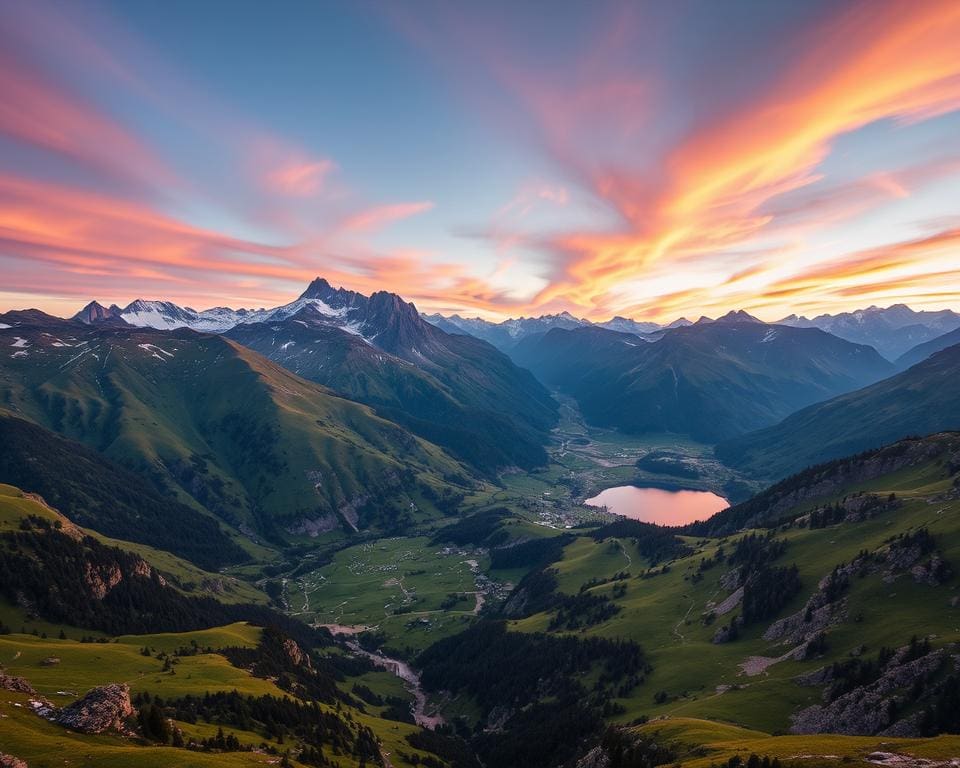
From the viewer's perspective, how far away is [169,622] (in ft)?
545

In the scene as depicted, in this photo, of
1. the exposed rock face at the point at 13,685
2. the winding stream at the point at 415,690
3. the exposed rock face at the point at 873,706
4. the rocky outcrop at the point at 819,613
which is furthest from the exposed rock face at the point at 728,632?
the exposed rock face at the point at 13,685

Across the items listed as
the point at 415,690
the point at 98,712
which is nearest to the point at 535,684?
the point at 415,690

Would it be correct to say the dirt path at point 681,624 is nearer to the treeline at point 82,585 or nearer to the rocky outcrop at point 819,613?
the rocky outcrop at point 819,613

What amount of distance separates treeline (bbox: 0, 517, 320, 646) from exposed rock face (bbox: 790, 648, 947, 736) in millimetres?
163131

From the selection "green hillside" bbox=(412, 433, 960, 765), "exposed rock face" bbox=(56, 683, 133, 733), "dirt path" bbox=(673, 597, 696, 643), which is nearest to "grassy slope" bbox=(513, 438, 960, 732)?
"dirt path" bbox=(673, 597, 696, 643)

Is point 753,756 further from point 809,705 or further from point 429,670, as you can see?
point 429,670

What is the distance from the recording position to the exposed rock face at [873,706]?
78.9m

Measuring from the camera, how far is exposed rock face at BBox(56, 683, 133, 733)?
5125cm

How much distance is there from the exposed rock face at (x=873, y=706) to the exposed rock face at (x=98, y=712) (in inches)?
3754

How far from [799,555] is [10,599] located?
663ft

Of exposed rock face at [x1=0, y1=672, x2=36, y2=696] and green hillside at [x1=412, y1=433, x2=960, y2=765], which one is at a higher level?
exposed rock face at [x1=0, y1=672, x2=36, y2=696]

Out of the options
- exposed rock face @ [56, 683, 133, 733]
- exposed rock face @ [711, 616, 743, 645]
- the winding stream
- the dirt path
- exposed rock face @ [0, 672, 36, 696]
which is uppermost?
exposed rock face @ [0, 672, 36, 696]

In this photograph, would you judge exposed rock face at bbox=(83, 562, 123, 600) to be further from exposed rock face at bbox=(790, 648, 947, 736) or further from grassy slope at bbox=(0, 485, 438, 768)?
exposed rock face at bbox=(790, 648, 947, 736)

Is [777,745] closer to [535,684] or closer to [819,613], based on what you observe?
[819,613]
